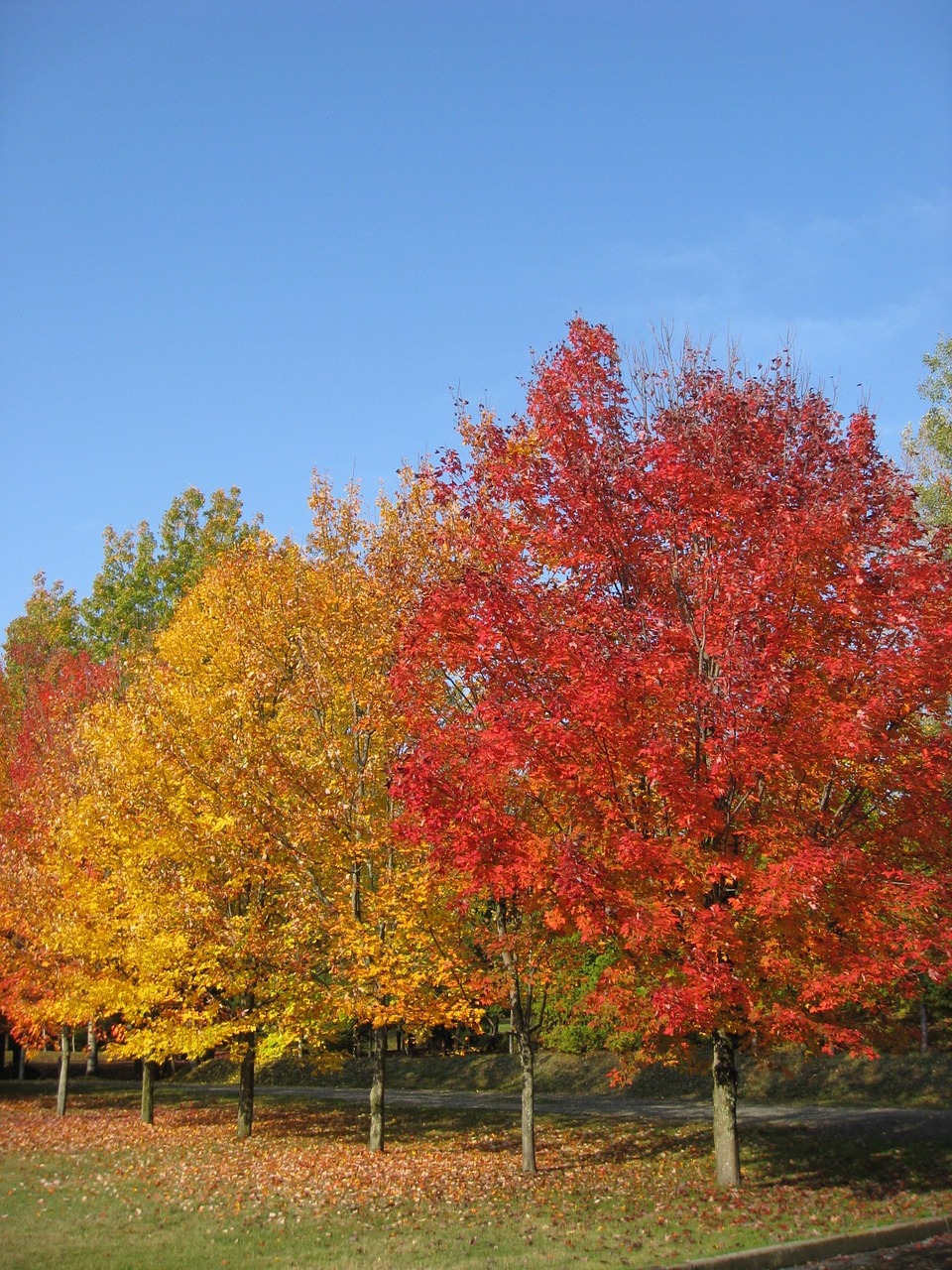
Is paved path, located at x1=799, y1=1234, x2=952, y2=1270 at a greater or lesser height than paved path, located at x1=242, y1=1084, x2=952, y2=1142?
greater

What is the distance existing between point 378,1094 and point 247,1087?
381 cm

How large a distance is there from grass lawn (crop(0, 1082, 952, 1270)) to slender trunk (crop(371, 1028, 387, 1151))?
0.39 meters

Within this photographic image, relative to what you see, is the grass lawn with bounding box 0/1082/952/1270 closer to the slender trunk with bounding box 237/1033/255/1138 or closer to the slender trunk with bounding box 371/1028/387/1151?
the slender trunk with bounding box 237/1033/255/1138

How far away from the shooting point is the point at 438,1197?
11.2 meters

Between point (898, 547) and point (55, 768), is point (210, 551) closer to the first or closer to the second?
point (55, 768)

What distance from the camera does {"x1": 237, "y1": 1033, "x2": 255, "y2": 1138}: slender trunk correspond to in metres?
16.8

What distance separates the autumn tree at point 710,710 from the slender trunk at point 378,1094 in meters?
5.56

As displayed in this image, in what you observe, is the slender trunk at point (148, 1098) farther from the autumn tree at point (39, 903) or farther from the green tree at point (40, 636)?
the green tree at point (40, 636)

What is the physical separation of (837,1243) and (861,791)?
4.41 meters

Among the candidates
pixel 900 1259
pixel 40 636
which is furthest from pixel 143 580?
pixel 900 1259

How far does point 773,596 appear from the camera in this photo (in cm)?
1027

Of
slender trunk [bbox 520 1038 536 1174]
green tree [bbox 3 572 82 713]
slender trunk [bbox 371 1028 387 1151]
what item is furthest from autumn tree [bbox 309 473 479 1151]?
green tree [bbox 3 572 82 713]

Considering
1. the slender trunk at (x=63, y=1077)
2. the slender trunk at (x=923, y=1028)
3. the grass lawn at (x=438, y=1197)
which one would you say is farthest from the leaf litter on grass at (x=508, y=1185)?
the slender trunk at (x=923, y=1028)

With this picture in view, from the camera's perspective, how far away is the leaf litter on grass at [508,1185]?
32.2 ft
